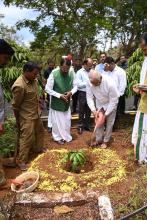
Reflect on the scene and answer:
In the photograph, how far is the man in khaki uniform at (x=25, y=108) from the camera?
582 centimetres

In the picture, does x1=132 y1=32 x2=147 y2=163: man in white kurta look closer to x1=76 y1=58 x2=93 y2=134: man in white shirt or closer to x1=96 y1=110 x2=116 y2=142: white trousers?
x1=96 y1=110 x2=116 y2=142: white trousers

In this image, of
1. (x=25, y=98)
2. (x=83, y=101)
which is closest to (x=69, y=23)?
(x=83, y=101)

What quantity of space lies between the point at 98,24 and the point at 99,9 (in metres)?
1.19

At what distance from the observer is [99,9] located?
51.4ft

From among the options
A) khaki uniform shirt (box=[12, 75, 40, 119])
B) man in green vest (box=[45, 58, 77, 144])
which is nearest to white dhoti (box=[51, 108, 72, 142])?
man in green vest (box=[45, 58, 77, 144])

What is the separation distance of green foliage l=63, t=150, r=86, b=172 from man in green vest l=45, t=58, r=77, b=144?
1.36 meters

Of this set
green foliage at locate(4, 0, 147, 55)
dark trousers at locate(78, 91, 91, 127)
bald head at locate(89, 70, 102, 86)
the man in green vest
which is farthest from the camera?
green foliage at locate(4, 0, 147, 55)

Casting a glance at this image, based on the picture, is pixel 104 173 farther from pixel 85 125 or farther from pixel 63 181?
pixel 85 125

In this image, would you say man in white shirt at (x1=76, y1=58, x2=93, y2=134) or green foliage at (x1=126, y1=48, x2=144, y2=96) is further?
man in white shirt at (x1=76, y1=58, x2=93, y2=134)

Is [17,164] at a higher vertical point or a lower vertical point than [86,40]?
lower

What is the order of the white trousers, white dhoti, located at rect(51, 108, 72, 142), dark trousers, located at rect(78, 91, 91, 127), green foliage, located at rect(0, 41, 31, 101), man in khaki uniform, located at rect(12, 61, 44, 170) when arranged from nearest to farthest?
man in khaki uniform, located at rect(12, 61, 44, 170) → the white trousers → green foliage, located at rect(0, 41, 31, 101) → white dhoti, located at rect(51, 108, 72, 142) → dark trousers, located at rect(78, 91, 91, 127)

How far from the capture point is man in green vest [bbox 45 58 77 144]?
23.5 feet

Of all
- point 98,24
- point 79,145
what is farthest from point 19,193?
point 98,24

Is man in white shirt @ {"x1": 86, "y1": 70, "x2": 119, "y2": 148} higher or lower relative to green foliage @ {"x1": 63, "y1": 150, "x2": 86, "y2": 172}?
higher
